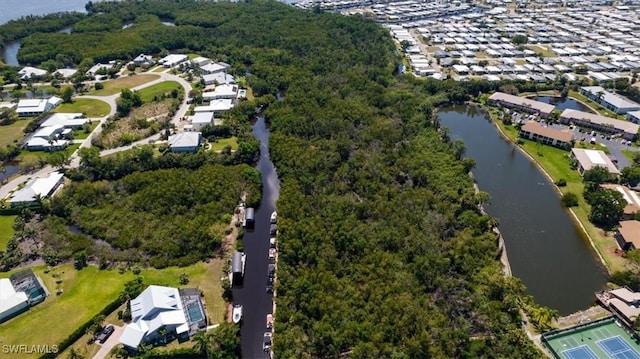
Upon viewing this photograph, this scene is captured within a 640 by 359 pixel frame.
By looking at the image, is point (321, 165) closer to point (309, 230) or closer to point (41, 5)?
point (309, 230)

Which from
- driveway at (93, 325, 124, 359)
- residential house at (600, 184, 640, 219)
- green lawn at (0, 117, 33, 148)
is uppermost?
residential house at (600, 184, 640, 219)

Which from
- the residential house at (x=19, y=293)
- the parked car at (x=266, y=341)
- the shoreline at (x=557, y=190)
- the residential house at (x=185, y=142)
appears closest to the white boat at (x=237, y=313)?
the parked car at (x=266, y=341)

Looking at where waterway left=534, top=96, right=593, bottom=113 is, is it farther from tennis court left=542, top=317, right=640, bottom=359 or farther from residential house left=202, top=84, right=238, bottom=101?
residential house left=202, top=84, right=238, bottom=101

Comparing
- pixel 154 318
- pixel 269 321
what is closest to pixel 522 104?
pixel 269 321

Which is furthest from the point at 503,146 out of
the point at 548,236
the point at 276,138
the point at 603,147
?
the point at 276,138

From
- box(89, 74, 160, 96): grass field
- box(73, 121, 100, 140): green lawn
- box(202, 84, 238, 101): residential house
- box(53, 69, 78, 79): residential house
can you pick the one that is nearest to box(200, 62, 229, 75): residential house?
box(202, 84, 238, 101): residential house

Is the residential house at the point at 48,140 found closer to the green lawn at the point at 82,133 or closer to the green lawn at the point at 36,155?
the green lawn at the point at 36,155
